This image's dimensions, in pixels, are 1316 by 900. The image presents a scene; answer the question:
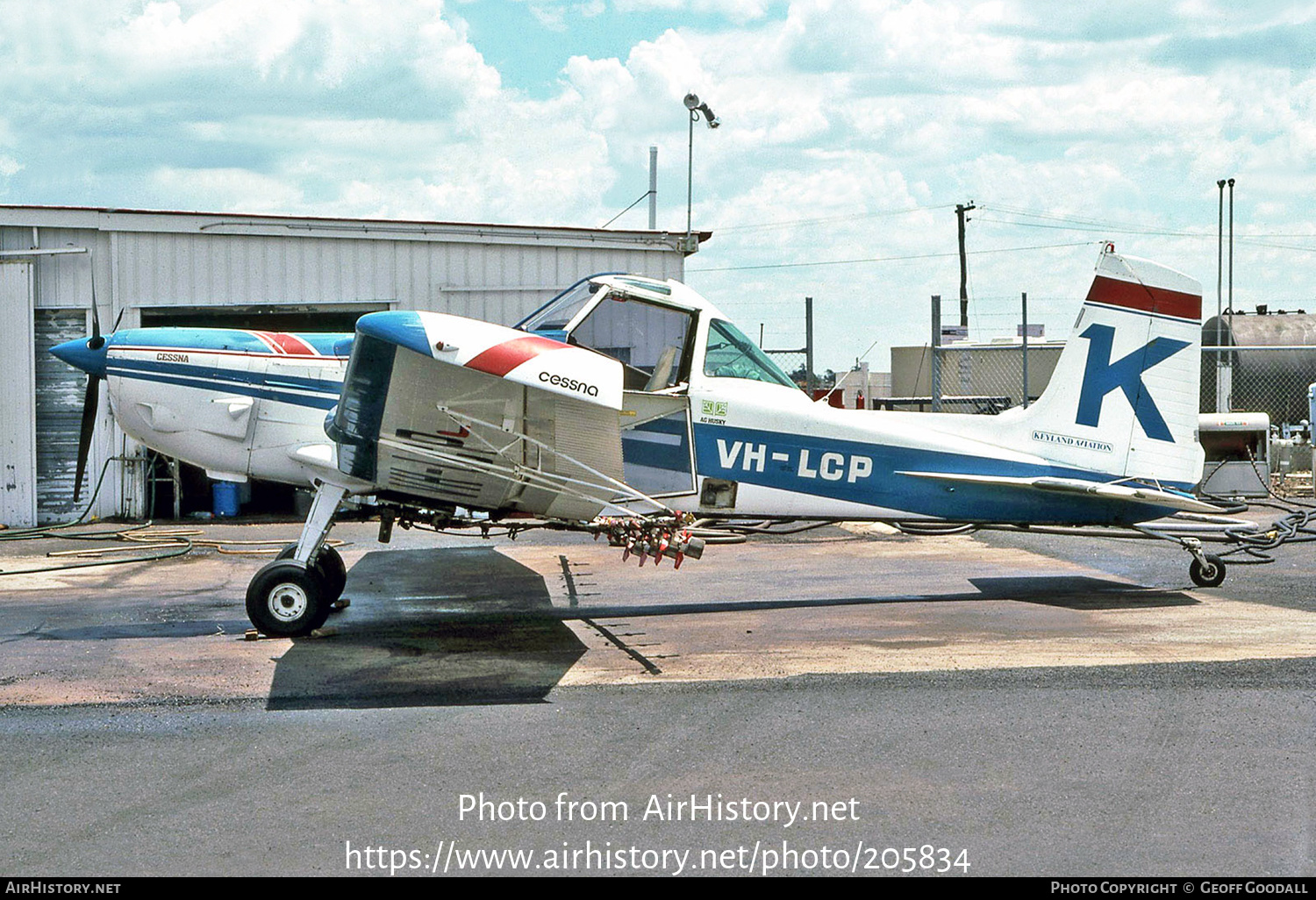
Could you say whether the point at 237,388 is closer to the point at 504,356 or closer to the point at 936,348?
the point at 504,356

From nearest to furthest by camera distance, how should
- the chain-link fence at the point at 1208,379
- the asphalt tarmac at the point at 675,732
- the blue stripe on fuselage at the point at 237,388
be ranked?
the asphalt tarmac at the point at 675,732, the blue stripe on fuselage at the point at 237,388, the chain-link fence at the point at 1208,379

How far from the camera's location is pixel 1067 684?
6641mm

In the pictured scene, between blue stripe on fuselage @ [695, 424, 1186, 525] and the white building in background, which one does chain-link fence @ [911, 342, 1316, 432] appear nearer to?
the white building in background

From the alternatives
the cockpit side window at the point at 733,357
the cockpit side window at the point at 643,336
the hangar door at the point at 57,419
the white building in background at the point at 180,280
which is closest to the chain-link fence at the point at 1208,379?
the white building in background at the point at 180,280

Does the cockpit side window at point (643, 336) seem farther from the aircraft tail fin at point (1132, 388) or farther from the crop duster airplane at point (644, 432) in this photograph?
the aircraft tail fin at point (1132, 388)

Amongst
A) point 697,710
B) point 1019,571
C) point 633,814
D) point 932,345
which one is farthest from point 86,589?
point 932,345

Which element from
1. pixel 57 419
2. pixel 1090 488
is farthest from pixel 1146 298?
pixel 57 419

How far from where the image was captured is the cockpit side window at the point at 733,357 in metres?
9.13

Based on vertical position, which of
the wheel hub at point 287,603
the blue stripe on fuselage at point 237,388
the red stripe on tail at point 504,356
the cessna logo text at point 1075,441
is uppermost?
the red stripe on tail at point 504,356

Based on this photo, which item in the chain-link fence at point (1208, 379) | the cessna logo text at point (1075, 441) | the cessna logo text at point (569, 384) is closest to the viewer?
the cessna logo text at point (569, 384)

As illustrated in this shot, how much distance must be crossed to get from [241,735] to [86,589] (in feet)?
18.8

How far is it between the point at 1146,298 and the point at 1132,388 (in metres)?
0.76

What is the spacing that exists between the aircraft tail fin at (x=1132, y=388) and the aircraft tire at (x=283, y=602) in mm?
5804

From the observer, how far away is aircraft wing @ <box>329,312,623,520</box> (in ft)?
24.1
